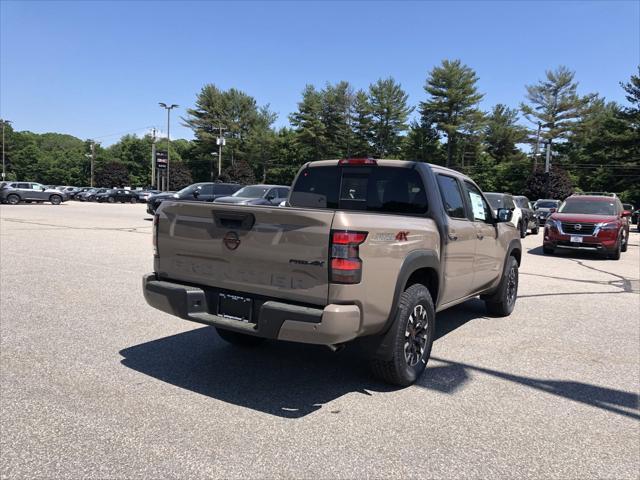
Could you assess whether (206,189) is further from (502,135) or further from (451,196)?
(502,135)

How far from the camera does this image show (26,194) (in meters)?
39.7

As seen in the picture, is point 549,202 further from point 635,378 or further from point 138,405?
point 138,405

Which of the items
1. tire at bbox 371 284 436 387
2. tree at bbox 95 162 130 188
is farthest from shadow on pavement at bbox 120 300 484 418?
tree at bbox 95 162 130 188

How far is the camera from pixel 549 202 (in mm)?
31500

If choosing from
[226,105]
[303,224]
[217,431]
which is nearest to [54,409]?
[217,431]

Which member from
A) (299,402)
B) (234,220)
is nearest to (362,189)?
(234,220)

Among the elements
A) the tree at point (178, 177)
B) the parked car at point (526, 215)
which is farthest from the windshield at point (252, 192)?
the tree at point (178, 177)

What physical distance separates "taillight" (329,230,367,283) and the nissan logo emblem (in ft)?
2.64

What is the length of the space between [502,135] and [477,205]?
72619 mm

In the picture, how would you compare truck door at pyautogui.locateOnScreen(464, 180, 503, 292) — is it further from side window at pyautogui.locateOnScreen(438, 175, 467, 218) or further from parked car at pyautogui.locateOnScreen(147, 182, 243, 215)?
parked car at pyautogui.locateOnScreen(147, 182, 243, 215)

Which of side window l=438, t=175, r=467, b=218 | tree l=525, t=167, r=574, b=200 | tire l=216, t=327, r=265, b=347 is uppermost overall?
tree l=525, t=167, r=574, b=200

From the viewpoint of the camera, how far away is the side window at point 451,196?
16.7 feet

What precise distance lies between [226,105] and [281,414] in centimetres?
8521

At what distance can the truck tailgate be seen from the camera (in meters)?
3.53
